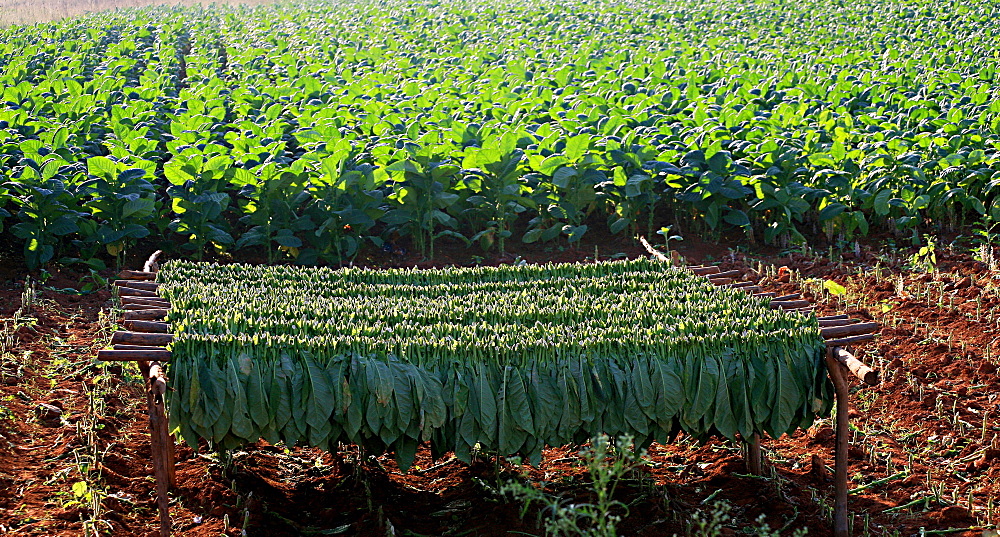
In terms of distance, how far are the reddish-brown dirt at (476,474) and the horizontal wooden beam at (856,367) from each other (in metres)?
0.65

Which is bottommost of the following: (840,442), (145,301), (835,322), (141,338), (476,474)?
(476,474)

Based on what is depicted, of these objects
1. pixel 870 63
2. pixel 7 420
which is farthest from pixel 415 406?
pixel 870 63

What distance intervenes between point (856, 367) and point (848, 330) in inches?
14.0

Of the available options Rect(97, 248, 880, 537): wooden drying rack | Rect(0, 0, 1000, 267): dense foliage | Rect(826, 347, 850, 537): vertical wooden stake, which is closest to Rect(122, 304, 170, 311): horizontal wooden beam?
Rect(97, 248, 880, 537): wooden drying rack

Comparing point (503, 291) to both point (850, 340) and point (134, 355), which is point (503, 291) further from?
point (134, 355)

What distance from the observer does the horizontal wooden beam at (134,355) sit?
121 inches

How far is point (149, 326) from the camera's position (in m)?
3.41

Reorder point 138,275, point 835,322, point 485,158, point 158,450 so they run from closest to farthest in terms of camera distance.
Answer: point 158,450, point 835,322, point 138,275, point 485,158

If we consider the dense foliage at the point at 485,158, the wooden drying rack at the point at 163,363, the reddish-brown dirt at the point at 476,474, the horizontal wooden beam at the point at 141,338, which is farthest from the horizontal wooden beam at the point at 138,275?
the dense foliage at the point at 485,158

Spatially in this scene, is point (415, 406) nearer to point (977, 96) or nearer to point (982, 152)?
point (982, 152)

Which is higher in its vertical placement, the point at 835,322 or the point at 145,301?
the point at 145,301

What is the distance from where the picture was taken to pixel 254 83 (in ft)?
42.4

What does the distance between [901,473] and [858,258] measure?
3.51m

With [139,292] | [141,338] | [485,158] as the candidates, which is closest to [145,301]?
[139,292]
